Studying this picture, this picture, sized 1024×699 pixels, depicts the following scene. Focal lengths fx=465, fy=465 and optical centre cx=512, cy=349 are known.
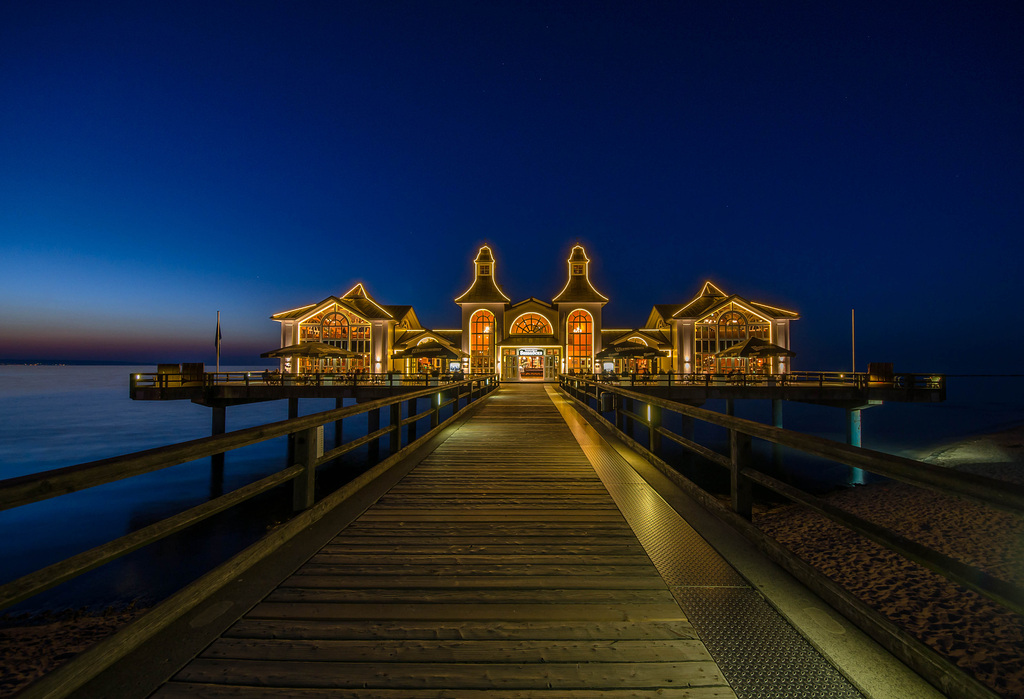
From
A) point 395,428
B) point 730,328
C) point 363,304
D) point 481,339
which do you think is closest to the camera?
point 395,428

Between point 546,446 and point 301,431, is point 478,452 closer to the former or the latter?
point 546,446

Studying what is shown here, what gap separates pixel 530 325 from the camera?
34375mm

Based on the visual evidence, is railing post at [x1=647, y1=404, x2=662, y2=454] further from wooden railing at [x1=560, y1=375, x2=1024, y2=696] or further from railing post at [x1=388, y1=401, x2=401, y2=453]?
railing post at [x1=388, y1=401, x2=401, y2=453]

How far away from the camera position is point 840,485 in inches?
619

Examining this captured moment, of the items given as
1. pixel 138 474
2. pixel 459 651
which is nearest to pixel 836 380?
pixel 459 651

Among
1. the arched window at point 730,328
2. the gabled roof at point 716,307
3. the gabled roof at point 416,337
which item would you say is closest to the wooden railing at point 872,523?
the gabled roof at point 416,337

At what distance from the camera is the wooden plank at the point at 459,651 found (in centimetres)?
215

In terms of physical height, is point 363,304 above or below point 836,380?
above

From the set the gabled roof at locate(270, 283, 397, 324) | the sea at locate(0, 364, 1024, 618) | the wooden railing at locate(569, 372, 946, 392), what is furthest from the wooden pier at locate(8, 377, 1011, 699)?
the gabled roof at locate(270, 283, 397, 324)

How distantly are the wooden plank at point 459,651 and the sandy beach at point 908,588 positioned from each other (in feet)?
3.36

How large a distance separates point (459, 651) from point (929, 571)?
896 cm

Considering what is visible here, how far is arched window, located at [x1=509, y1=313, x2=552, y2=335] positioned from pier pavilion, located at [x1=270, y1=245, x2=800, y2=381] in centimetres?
7

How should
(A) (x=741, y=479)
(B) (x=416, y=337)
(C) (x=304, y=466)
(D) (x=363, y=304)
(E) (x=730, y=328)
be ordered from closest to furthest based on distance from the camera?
(A) (x=741, y=479), (C) (x=304, y=466), (E) (x=730, y=328), (B) (x=416, y=337), (D) (x=363, y=304)

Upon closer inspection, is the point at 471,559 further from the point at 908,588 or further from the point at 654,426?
the point at 908,588
